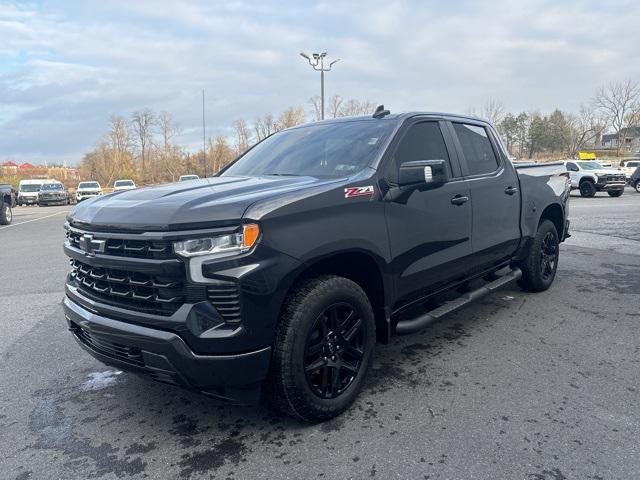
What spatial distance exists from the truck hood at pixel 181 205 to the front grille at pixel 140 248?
3.0 inches

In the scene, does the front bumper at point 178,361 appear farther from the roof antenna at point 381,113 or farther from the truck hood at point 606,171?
the truck hood at point 606,171

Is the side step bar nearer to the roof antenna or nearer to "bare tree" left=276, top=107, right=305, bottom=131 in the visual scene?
the roof antenna

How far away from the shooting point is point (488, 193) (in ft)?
14.5

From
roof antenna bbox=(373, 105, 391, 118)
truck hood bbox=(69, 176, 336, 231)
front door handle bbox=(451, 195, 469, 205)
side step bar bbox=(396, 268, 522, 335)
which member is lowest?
side step bar bbox=(396, 268, 522, 335)

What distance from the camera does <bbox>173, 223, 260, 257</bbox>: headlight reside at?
8.14 feet

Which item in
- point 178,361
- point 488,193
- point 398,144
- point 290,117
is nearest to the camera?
point 178,361

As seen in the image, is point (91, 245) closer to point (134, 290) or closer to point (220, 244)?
point (134, 290)

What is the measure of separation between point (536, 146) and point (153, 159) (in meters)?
62.7

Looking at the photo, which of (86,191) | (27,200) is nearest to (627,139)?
(86,191)

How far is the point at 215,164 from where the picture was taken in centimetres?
6281

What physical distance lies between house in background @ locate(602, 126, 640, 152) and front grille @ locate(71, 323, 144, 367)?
8073 cm

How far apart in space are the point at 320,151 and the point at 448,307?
5.26ft

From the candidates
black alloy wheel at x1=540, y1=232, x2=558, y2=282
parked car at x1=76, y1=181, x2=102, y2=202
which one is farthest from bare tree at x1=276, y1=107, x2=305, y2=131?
black alloy wheel at x1=540, y1=232, x2=558, y2=282

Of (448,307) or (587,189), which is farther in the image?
(587,189)
